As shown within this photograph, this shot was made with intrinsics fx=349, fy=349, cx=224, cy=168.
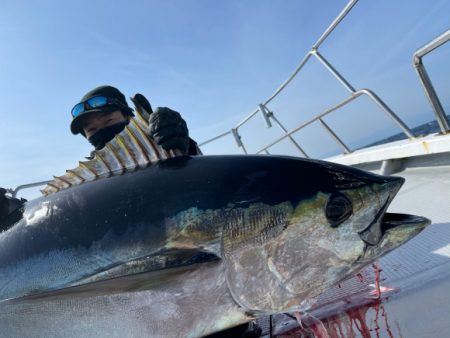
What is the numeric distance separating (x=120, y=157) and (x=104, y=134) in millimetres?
1422

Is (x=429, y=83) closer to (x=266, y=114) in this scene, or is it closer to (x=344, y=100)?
(x=344, y=100)

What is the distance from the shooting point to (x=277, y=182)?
5.77 ft

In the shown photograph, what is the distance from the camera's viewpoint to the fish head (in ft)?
4.99

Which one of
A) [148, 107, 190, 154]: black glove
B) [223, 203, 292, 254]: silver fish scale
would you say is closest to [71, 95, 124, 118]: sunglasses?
[148, 107, 190, 154]: black glove

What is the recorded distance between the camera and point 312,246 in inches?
61.3

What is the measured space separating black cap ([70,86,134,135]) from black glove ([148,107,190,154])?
61.4 inches

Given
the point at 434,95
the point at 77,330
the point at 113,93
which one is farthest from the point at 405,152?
the point at 77,330

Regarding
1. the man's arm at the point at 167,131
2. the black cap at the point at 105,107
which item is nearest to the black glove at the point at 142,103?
the man's arm at the point at 167,131

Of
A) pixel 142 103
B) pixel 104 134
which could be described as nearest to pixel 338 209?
pixel 142 103

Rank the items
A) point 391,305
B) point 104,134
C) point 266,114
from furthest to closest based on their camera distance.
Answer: point 266,114
point 104,134
point 391,305

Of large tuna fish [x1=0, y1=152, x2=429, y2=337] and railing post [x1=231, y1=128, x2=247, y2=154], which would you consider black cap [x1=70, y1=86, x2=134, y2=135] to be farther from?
railing post [x1=231, y1=128, x2=247, y2=154]

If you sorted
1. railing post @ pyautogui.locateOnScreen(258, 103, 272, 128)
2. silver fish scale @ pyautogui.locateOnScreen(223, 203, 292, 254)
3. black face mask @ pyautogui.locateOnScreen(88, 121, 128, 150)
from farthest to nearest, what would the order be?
railing post @ pyautogui.locateOnScreen(258, 103, 272, 128)
black face mask @ pyautogui.locateOnScreen(88, 121, 128, 150)
silver fish scale @ pyautogui.locateOnScreen(223, 203, 292, 254)

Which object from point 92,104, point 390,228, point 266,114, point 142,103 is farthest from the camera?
point 266,114

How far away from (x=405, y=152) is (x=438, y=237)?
2068 millimetres
